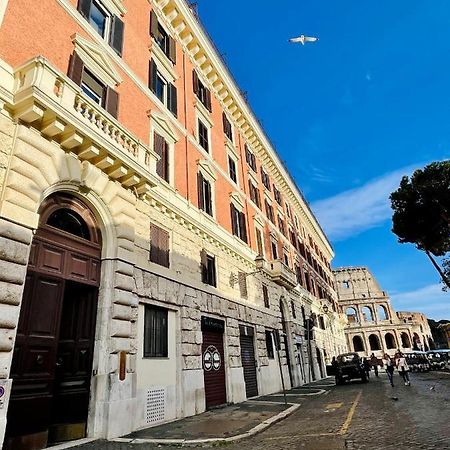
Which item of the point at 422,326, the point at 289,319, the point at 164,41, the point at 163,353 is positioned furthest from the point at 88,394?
the point at 422,326

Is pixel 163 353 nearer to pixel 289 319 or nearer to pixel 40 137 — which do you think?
pixel 40 137

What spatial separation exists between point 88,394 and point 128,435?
1266mm

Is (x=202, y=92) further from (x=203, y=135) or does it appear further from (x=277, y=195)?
(x=277, y=195)

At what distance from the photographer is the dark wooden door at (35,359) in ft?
20.8

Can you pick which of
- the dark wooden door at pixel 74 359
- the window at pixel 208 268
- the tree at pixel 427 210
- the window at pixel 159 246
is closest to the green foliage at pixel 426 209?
the tree at pixel 427 210

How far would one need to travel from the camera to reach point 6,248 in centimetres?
637

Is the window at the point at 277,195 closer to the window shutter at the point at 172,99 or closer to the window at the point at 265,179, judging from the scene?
the window at the point at 265,179

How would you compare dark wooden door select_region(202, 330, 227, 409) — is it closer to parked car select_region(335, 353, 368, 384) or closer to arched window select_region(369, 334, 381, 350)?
parked car select_region(335, 353, 368, 384)

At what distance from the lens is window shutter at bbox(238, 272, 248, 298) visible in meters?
16.5

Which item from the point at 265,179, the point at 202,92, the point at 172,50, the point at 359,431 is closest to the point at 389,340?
the point at 265,179

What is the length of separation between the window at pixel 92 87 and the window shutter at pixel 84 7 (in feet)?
5.96

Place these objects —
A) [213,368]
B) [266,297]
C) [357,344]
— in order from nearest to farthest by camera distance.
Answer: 1. [213,368]
2. [266,297]
3. [357,344]

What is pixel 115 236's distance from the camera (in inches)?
361

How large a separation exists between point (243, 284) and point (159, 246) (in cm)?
681
